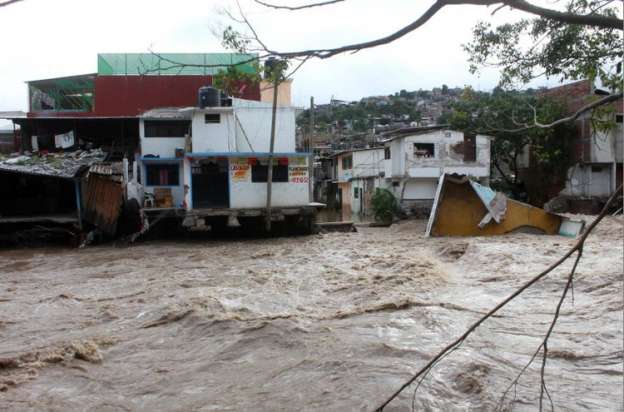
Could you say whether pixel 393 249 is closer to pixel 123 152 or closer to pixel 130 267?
pixel 130 267

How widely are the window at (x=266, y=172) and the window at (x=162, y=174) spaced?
129 inches

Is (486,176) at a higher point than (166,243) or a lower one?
higher

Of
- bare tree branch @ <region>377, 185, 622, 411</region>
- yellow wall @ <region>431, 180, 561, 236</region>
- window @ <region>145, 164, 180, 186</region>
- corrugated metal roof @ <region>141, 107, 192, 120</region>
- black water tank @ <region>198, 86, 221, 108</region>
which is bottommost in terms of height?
yellow wall @ <region>431, 180, 561, 236</region>

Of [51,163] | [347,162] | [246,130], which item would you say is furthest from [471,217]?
[347,162]

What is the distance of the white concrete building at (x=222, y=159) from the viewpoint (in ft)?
66.5

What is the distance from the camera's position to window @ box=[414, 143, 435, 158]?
29.7 meters

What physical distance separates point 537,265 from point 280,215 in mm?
10345

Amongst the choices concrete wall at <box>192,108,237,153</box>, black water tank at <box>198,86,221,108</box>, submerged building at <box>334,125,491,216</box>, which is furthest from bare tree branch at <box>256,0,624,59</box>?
submerged building at <box>334,125,491,216</box>

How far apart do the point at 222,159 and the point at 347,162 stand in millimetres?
20675

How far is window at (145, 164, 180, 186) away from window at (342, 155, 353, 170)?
62.4ft

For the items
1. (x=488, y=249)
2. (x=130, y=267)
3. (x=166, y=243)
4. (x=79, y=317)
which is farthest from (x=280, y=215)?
(x=79, y=317)

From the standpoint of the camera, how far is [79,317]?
28.2 feet

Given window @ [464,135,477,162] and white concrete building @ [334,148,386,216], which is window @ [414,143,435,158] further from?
white concrete building @ [334,148,386,216]

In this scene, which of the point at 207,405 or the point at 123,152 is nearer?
the point at 207,405
